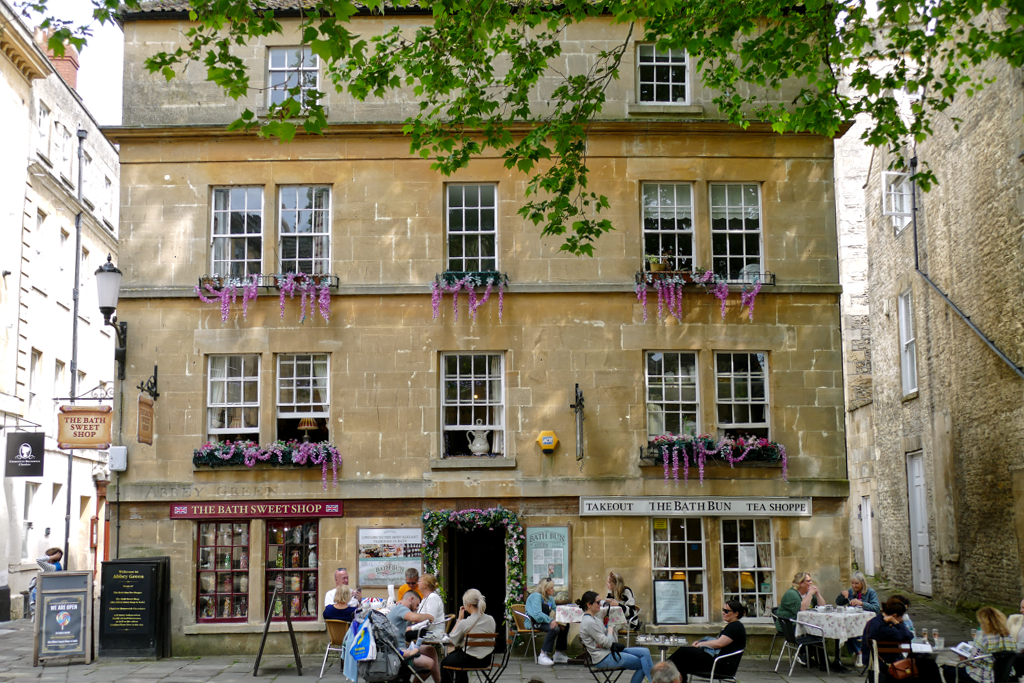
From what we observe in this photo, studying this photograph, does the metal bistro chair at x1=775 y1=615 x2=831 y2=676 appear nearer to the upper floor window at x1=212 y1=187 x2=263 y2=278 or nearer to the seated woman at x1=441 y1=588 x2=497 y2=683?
the seated woman at x1=441 y1=588 x2=497 y2=683

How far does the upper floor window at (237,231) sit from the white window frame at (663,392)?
6.86 meters

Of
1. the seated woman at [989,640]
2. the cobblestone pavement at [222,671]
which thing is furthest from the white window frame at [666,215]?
the seated woman at [989,640]

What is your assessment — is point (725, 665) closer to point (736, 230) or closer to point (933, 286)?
point (736, 230)

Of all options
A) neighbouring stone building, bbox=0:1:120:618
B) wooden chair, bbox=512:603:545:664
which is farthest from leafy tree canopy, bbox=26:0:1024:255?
neighbouring stone building, bbox=0:1:120:618

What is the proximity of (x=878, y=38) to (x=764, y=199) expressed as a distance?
11.8 m

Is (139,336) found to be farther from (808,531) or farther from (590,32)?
(808,531)

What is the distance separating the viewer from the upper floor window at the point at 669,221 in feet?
59.0

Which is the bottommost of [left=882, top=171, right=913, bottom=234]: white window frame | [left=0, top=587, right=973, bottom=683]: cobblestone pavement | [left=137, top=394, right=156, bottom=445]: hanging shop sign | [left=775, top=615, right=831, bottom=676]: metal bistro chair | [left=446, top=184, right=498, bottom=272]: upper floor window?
[left=0, top=587, right=973, bottom=683]: cobblestone pavement

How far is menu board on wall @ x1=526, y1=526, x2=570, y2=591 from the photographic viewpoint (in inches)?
670

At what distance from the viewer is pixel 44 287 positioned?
93.4ft

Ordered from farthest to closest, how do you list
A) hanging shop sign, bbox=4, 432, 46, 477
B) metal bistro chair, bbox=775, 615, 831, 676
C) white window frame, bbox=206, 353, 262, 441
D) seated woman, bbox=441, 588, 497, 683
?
hanging shop sign, bbox=4, 432, 46, 477 < white window frame, bbox=206, 353, 262, 441 < metal bistro chair, bbox=775, 615, 831, 676 < seated woman, bbox=441, 588, 497, 683

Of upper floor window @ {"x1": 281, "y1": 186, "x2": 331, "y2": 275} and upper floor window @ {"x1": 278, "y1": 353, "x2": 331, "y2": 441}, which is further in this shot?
upper floor window @ {"x1": 281, "y1": 186, "x2": 331, "y2": 275}

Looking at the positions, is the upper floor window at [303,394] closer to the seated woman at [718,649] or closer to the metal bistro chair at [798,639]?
the seated woman at [718,649]

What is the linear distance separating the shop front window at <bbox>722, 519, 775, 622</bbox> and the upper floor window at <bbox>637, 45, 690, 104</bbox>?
7.37 metres
